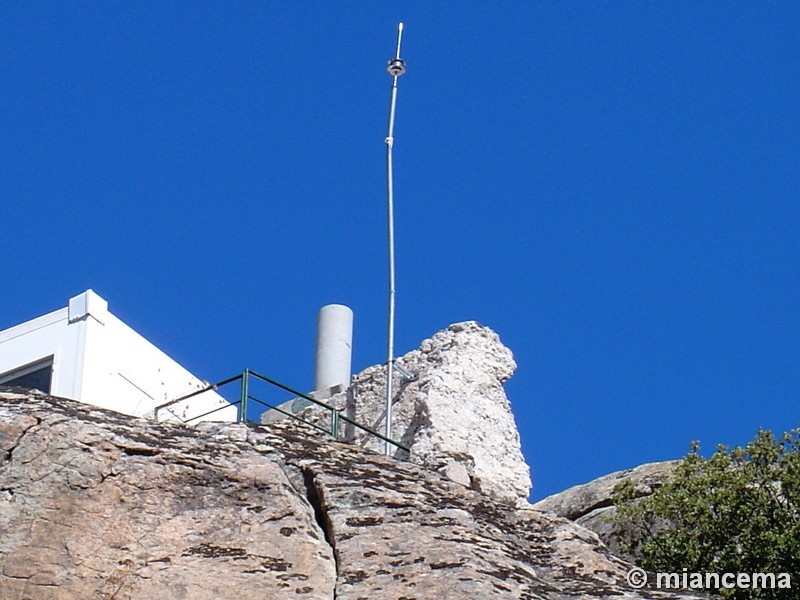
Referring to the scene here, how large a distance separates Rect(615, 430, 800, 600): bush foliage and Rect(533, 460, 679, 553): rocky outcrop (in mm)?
2912

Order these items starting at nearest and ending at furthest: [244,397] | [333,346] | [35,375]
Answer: [244,397], [35,375], [333,346]

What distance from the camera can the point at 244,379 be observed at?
2056 cm

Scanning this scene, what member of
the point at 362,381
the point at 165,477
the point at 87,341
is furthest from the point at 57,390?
the point at 165,477

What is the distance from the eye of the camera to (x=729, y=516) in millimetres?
21109

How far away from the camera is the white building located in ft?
81.9

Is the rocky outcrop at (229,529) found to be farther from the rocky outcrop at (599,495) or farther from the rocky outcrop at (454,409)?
the rocky outcrop at (599,495)

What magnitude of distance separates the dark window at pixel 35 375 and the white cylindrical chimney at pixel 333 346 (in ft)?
15.6

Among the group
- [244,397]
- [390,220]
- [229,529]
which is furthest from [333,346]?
[229,529]

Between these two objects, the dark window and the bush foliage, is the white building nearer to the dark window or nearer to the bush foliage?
the dark window

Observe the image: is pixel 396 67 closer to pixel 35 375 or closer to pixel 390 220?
pixel 390 220

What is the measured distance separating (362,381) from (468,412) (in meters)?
2.01

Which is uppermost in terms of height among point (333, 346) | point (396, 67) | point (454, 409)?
point (396, 67)

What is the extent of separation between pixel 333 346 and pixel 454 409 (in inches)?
151

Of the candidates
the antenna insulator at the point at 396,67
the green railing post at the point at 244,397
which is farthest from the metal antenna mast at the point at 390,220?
the green railing post at the point at 244,397
